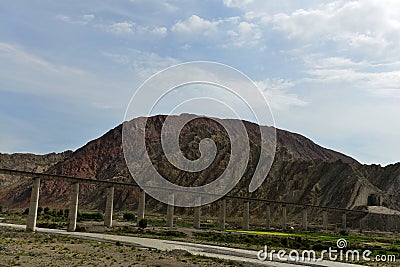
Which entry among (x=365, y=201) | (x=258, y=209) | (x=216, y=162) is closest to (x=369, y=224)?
(x=365, y=201)

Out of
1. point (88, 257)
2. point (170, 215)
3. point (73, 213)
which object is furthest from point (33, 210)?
point (88, 257)

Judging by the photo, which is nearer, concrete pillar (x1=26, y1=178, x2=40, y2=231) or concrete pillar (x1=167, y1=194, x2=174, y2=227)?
concrete pillar (x1=26, y1=178, x2=40, y2=231)

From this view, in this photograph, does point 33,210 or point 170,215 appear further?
point 170,215

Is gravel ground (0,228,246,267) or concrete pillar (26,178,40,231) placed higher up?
concrete pillar (26,178,40,231)

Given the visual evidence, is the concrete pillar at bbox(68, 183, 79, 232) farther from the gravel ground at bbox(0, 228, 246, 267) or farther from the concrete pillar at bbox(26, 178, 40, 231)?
the gravel ground at bbox(0, 228, 246, 267)

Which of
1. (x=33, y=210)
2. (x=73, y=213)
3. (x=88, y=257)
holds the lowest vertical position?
(x=88, y=257)

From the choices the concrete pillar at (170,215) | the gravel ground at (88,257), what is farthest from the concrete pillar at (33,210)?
the concrete pillar at (170,215)

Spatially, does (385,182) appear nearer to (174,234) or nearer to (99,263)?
(174,234)

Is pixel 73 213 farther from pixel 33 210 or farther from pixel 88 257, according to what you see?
pixel 88 257

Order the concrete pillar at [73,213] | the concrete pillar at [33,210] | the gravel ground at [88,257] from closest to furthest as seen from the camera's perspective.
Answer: the gravel ground at [88,257]
the concrete pillar at [33,210]
the concrete pillar at [73,213]

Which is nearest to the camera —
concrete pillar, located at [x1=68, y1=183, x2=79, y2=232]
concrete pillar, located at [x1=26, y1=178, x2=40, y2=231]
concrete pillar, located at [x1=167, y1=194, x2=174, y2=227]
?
concrete pillar, located at [x1=26, y1=178, x2=40, y2=231]

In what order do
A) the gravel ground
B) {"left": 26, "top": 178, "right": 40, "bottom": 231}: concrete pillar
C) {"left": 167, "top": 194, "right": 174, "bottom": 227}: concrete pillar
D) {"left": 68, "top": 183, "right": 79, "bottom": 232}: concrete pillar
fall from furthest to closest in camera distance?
1. {"left": 167, "top": 194, "right": 174, "bottom": 227}: concrete pillar
2. {"left": 68, "top": 183, "right": 79, "bottom": 232}: concrete pillar
3. {"left": 26, "top": 178, "right": 40, "bottom": 231}: concrete pillar
4. the gravel ground

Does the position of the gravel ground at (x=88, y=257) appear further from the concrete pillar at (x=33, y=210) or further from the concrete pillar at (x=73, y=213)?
the concrete pillar at (x=73, y=213)

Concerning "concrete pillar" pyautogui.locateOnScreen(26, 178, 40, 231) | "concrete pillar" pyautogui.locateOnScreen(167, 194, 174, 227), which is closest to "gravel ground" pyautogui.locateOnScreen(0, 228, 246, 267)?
"concrete pillar" pyautogui.locateOnScreen(26, 178, 40, 231)
